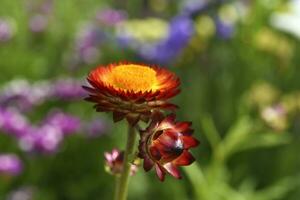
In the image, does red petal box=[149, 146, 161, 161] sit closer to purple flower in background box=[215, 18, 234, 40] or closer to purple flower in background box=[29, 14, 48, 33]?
purple flower in background box=[215, 18, 234, 40]

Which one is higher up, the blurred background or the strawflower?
the strawflower

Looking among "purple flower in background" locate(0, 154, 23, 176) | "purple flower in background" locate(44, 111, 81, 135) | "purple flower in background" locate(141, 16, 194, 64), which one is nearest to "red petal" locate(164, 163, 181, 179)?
"purple flower in background" locate(0, 154, 23, 176)

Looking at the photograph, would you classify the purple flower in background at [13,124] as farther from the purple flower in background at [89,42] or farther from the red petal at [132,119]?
the red petal at [132,119]

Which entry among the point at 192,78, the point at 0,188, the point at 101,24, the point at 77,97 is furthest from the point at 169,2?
the point at 0,188

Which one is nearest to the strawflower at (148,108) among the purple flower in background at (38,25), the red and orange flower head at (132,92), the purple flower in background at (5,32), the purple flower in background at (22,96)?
the red and orange flower head at (132,92)

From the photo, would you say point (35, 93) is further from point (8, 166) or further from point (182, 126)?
point (182, 126)

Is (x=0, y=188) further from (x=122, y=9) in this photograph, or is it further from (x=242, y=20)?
(x=122, y=9)
